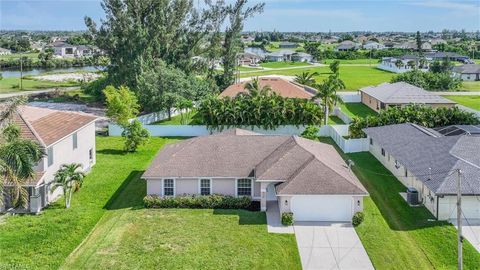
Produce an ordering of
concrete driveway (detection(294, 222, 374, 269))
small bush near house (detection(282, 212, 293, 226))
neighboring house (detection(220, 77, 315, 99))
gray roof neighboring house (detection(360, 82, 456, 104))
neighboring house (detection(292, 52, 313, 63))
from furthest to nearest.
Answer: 1. neighboring house (detection(292, 52, 313, 63))
2. gray roof neighboring house (detection(360, 82, 456, 104))
3. neighboring house (detection(220, 77, 315, 99))
4. small bush near house (detection(282, 212, 293, 226))
5. concrete driveway (detection(294, 222, 374, 269))

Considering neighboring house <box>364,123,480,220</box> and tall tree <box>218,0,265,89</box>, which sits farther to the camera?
tall tree <box>218,0,265,89</box>

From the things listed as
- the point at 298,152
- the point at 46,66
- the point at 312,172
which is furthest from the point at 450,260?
the point at 46,66

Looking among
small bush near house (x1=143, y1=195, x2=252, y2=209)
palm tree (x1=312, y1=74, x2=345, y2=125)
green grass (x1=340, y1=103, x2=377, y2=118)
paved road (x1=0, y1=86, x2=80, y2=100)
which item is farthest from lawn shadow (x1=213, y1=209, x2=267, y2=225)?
paved road (x1=0, y1=86, x2=80, y2=100)

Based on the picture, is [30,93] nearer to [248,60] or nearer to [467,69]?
[248,60]

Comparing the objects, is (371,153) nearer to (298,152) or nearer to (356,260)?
(298,152)

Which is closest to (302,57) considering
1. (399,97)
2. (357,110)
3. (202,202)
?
(357,110)

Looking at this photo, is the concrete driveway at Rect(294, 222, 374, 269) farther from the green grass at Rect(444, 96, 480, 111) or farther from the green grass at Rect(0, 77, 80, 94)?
the green grass at Rect(0, 77, 80, 94)

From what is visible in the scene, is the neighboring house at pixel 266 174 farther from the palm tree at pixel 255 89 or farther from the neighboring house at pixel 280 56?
the neighboring house at pixel 280 56

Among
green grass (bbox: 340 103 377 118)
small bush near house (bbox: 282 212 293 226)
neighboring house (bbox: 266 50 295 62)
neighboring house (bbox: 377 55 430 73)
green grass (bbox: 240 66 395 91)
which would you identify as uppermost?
neighboring house (bbox: 266 50 295 62)

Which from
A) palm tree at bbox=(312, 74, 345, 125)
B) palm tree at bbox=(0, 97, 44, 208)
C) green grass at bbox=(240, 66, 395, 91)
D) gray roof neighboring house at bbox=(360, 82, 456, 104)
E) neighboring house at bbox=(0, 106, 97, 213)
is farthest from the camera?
green grass at bbox=(240, 66, 395, 91)
